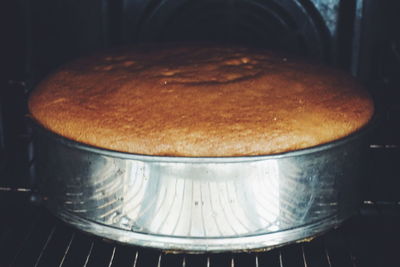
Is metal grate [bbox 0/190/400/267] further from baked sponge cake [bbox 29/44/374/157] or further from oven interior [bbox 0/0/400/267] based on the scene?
baked sponge cake [bbox 29/44/374/157]

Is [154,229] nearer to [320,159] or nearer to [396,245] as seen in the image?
[320,159]

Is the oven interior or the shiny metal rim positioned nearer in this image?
the shiny metal rim

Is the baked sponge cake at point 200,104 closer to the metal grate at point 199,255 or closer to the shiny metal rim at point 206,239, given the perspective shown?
the shiny metal rim at point 206,239

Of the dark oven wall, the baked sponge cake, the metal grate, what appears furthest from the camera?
the dark oven wall

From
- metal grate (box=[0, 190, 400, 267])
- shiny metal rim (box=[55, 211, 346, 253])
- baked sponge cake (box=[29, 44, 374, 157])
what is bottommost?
metal grate (box=[0, 190, 400, 267])

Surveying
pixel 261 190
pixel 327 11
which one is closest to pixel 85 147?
pixel 261 190

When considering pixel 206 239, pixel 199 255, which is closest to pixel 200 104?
pixel 206 239

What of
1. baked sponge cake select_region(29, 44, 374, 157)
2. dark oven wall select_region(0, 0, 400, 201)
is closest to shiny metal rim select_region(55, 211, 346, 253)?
baked sponge cake select_region(29, 44, 374, 157)

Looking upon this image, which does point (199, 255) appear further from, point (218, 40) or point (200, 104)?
point (218, 40)
